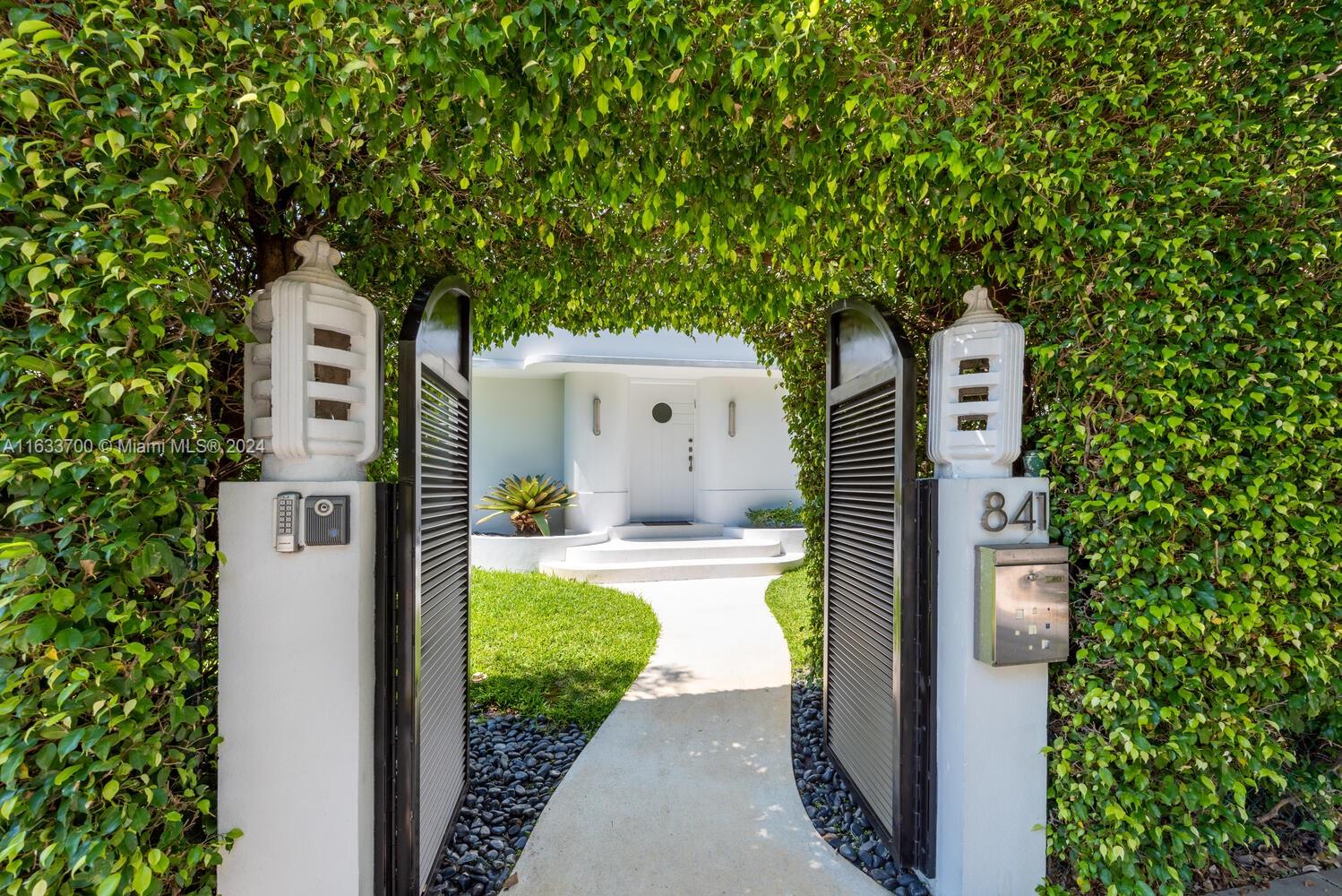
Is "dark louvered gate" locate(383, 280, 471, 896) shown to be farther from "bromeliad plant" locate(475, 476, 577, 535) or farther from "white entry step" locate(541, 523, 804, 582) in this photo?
"bromeliad plant" locate(475, 476, 577, 535)

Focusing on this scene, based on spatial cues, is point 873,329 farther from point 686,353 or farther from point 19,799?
point 686,353

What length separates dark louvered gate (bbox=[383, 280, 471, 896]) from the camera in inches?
81.0

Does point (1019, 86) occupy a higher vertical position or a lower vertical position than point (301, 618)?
higher

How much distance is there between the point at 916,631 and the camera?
8.05ft

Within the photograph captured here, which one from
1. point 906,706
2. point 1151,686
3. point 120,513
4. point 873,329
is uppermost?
point 873,329

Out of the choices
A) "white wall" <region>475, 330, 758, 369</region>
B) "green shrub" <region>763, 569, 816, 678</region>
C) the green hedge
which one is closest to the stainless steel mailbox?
the green hedge

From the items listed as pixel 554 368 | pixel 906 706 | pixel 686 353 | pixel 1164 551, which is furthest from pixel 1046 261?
pixel 554 368

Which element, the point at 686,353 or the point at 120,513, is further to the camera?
the point at 686,353

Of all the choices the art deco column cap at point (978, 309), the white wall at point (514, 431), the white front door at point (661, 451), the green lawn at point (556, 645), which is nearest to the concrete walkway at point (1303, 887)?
the art deco column cap at point (978, 309)

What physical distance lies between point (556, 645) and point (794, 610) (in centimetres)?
292

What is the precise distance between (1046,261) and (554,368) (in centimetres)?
832

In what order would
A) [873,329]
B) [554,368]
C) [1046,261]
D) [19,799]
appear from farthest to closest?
1. [554,368]
2. [873,329]
3. [1046,261]
4. [19,799]

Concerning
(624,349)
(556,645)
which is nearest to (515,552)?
(556,645)

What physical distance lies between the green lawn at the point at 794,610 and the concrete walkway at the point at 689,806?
13.3 inches
